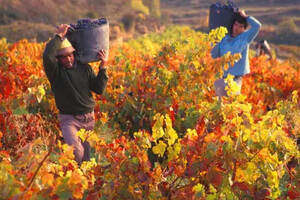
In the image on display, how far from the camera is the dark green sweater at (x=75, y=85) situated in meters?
3.40

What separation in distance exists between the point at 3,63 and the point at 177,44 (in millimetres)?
3594

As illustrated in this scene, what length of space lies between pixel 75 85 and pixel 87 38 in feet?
1.53

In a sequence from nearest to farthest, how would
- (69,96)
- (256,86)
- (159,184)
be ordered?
(159,184), (69,96), (256,86)

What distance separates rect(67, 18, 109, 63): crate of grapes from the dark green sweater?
0.48 ft

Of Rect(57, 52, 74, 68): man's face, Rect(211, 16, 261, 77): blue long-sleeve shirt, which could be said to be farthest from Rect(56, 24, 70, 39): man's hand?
Rect(211, 16, 261, 77): blue long-sleeve shirt

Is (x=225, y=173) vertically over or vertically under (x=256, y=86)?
over

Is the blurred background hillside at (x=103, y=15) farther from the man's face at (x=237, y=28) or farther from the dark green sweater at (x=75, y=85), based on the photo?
the dark green sweater at (x=75, y=85)

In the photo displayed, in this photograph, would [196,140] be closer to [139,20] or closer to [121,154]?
[121,154]

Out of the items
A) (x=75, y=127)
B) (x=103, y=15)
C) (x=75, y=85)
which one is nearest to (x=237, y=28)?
(x=75, y=85)

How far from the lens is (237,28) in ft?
16.5

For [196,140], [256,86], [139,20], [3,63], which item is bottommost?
[139,20]

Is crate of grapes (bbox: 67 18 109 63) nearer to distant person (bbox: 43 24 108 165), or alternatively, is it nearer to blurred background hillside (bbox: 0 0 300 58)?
distant person (bbox: 43 24 108 165)

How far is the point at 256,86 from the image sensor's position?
6871 millimetres

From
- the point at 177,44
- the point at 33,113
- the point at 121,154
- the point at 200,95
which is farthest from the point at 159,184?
the point at 33,113
